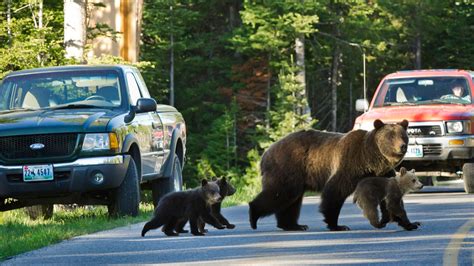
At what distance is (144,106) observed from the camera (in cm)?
1758

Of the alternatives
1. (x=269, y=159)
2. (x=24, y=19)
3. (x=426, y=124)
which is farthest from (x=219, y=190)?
(x=24, y=19)

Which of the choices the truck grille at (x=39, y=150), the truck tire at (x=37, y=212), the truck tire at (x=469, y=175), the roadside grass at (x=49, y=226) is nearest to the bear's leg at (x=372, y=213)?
the roadside grass at (x=49, y=226)

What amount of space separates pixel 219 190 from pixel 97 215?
418 cm

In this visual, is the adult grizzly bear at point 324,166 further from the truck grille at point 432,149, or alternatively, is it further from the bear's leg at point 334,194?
the truck grille at point 432,149

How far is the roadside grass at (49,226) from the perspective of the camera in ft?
45.2

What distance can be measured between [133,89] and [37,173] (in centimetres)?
271

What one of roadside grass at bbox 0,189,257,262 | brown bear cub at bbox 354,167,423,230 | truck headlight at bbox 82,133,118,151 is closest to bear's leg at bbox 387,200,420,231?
brown bear cub at bbox 354,167,423,230

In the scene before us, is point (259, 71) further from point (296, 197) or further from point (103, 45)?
point (296, 197)

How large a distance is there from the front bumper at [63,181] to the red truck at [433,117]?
6.80 meters

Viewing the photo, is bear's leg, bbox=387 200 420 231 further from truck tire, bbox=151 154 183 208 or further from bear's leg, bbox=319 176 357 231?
truck tire, bbox=151 154 183 208

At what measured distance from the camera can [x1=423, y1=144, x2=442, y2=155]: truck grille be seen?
22734mm

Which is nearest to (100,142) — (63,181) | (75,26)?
(63,181)

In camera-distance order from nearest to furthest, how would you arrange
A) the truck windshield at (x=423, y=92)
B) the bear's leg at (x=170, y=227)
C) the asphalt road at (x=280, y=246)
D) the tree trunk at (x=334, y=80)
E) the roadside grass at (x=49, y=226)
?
1. the asphalt road at (x=280, y=246)
2. the roadside grass at (x=49, y=226)
3. the bear's leg at (x=170, y=227)
4. the truck windshield at (x=423, y=92)
5. the tree trunk at (x=334, y=80)

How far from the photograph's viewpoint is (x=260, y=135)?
5800 cm
